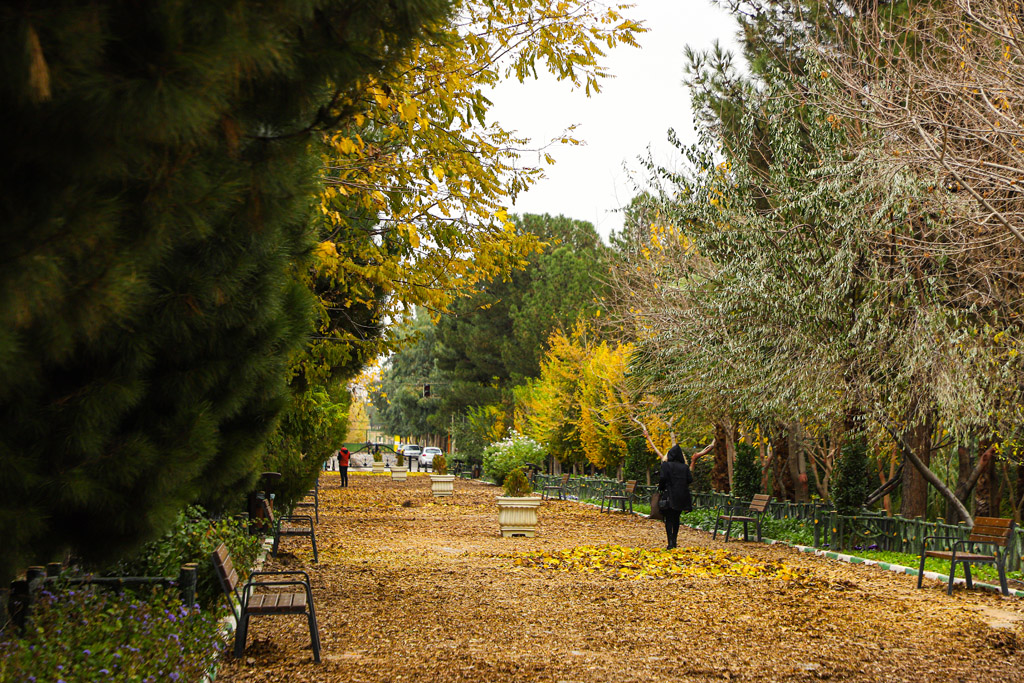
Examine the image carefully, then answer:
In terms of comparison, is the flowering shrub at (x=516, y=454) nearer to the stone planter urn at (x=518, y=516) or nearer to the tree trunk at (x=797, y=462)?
the tree trunk at (x=797, y=462)

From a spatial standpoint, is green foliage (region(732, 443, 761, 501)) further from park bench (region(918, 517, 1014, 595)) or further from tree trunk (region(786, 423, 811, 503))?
park bench (region(918, 517, 1014, 595))

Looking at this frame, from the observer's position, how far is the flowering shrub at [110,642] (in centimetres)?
481

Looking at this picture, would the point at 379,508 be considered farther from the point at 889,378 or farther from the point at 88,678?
Answer: the point at 88,678

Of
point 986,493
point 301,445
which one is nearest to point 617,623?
point 301,445

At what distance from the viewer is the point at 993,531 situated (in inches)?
423

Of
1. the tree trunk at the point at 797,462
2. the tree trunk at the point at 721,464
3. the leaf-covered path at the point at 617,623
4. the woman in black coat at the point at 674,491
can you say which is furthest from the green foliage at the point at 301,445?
the tree trunk at the point at 721,464

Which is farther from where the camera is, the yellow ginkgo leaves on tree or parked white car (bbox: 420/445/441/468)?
parked white car (bbox: 420/445/441/468)

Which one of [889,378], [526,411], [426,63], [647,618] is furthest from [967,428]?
[526,411]

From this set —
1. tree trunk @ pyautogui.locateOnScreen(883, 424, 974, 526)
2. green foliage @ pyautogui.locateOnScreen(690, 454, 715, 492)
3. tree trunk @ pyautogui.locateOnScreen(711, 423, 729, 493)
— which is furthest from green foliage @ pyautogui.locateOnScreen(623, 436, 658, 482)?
tree trunk @ pyautogui.locateOnScreen(883, 424, 974, 526)

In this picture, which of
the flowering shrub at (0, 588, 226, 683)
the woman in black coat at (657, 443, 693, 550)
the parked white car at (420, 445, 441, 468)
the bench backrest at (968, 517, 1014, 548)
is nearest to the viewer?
the flowering shrub at (0, 588, 226, 683)

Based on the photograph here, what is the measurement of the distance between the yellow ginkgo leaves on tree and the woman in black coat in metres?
0.40

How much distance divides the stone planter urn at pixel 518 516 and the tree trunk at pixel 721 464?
22.9 feet

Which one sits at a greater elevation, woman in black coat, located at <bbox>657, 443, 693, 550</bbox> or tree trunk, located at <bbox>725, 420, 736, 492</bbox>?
tree trunk, located at <bbox>725, 420, 736, 492</bbox>

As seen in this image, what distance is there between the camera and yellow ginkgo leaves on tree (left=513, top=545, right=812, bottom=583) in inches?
466
